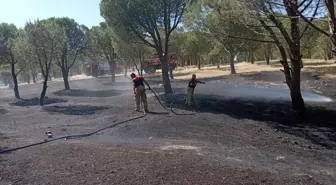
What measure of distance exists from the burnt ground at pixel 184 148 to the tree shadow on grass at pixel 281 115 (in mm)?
36

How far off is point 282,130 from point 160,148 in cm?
608

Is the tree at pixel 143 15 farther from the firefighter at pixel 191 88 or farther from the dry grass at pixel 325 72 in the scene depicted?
the dry grass at pixel 325 72

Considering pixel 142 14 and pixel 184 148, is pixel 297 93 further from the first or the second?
pixel 142 14

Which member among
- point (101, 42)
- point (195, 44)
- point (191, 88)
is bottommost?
point (191, 88)

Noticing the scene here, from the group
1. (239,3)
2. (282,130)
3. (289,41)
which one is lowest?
(282,130)

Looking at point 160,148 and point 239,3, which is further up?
point 239,3

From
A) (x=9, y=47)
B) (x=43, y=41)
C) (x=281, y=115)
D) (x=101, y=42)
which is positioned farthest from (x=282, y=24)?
(x=101, y=42)

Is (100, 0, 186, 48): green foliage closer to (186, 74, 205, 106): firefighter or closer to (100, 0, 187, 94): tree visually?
(100, 0, 187, 94): tree

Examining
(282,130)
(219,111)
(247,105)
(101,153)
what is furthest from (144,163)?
(247,105)

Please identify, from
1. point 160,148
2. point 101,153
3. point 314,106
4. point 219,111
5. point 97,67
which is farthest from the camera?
point 97,67

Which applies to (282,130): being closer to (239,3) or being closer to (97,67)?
(239,3)

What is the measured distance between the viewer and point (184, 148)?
9.68m

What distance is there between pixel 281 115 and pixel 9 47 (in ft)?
83.3

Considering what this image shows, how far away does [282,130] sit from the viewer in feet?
44.5
